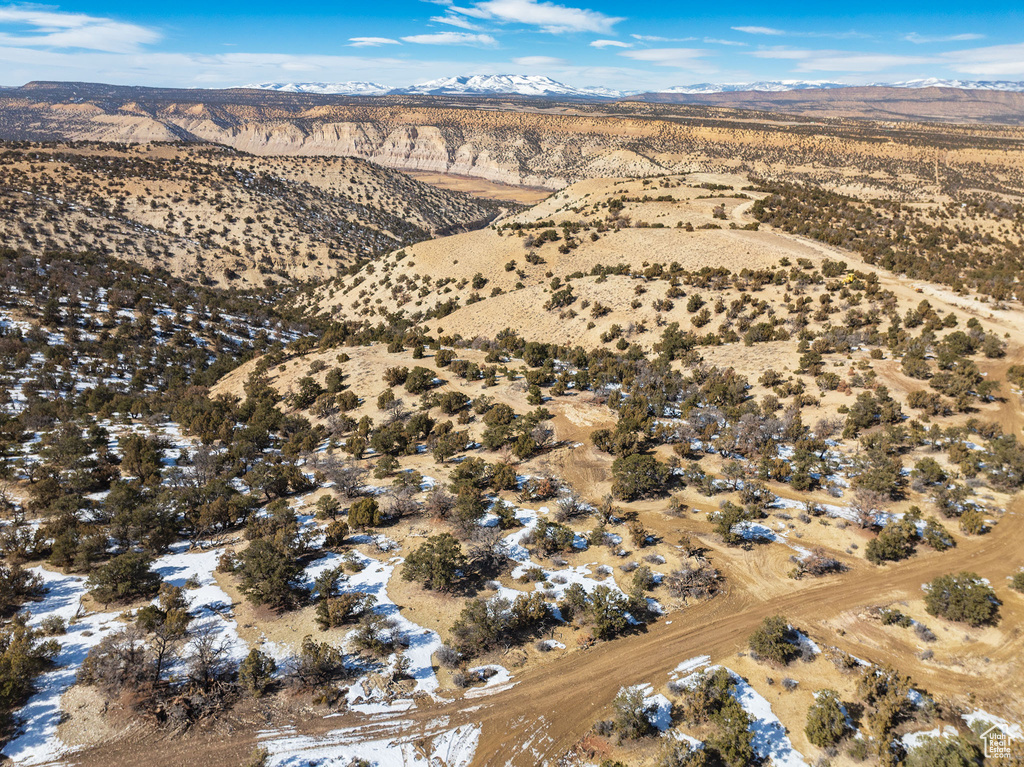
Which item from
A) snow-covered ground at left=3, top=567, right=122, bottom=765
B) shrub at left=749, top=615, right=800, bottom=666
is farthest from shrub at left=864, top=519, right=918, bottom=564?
snow-covered ground at left=3, top=567, right=122, bottom=765

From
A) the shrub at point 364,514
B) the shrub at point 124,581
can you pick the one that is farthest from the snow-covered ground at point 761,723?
the shrub at point 124,581

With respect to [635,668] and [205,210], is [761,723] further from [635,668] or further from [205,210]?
[205,210]

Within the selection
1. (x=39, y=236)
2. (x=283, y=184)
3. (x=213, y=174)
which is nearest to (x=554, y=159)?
(x=283, y=184)

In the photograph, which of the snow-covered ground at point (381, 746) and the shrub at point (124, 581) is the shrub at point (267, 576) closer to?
the shrub at point (124, 581)

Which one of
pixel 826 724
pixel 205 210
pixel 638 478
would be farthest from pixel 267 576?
pixel 205 210

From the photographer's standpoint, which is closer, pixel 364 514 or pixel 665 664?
pixel 665 664

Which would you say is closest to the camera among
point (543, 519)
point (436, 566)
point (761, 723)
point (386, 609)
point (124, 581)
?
point (761, 723)

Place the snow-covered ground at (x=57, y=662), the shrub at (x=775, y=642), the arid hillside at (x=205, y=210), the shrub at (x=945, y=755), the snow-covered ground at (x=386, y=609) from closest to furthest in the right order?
the shrub at (x=945, y=755) → the snow-covered ground at (x=57, y=662) → the snow-covered ground at (x=386, y=609) → the shrub at (x=775, y=642) → the arid hillside at (x=205, y=210)

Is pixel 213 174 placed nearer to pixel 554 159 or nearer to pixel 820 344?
pixel 820 344
